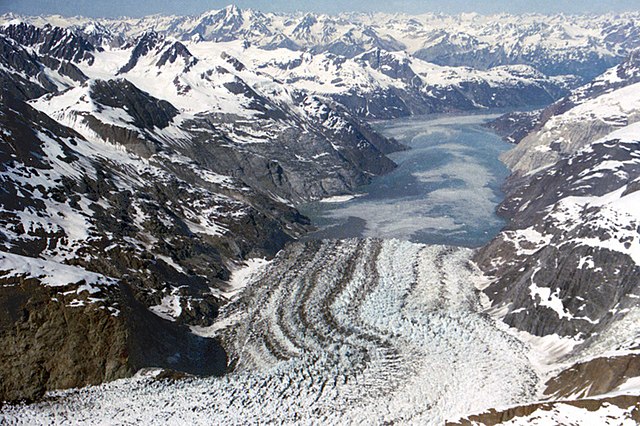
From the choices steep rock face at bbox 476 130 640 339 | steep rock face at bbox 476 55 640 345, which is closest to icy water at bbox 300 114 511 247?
steep rock face at bbox 476 55 640 345

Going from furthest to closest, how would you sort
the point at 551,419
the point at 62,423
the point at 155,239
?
the point at 155,239 < the point at 62,423 < the point at 551,419

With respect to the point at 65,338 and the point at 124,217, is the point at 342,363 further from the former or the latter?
the point at 124,217

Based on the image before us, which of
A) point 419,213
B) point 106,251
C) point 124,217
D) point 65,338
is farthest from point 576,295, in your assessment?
point 419,213

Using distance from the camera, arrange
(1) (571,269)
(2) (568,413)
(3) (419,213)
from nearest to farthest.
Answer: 1. (2) (568,413)
2. (1) (571,269)
3. (3) (419,213)

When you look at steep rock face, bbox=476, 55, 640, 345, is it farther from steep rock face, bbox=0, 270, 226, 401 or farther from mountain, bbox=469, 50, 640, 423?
steep rock face, bbox=0, 270, 226, 401

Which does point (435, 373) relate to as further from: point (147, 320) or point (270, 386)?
point (147, 320)

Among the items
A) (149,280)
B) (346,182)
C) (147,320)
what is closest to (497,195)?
(346,182)

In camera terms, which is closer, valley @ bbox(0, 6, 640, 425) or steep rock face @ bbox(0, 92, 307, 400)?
valley @ bbox(0, 6, 640, 425)

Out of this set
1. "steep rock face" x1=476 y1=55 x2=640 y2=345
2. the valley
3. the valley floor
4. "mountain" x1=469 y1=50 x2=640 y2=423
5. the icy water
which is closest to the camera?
"mountain" x1=469 y1=50 x2=640 y2=423

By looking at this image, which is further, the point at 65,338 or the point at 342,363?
the point at 342,363
